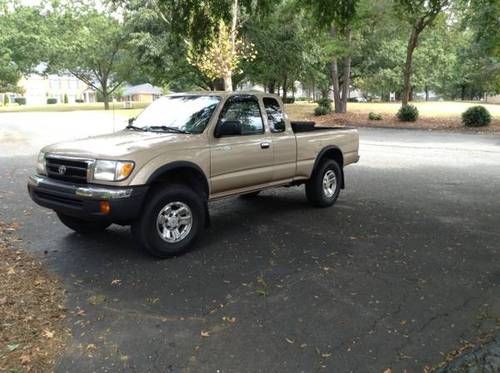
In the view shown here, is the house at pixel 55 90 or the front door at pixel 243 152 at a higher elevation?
the house at pixel 55 90

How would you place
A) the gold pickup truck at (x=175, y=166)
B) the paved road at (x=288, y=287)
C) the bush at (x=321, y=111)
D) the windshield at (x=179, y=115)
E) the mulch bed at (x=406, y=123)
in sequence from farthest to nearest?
the bush at (x=321, y=111)
the mulch bed at (x=406, y=123)
the windshield at (x=179, y=115)
the gold pickup truck at (x=175, y=166)
the paved road at (x=288, y=287)

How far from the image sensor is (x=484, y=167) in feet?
40.5

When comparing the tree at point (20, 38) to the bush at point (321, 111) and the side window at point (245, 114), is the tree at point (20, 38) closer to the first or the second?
the bush at point (321, 111)

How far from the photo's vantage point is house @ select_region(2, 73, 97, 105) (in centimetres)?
10806

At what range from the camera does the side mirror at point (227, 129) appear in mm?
6211

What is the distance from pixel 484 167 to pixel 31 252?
34.4 ft

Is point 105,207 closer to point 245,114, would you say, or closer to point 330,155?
point 245,114

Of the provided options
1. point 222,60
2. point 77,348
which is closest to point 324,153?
point 77,348

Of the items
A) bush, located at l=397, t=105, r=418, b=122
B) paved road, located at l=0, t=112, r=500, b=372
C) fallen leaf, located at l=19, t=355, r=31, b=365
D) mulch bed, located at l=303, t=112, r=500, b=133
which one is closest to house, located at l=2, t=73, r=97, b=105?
mulch bed, located at l=303, t=112, r=500, b=133

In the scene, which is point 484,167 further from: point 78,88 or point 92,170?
point 78,88

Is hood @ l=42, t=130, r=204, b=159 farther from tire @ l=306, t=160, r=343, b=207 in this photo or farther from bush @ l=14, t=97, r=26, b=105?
bush @ l=14, t=97, r=26, b=105

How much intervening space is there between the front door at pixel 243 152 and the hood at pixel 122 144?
16.1 inches

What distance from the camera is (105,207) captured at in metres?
5.12

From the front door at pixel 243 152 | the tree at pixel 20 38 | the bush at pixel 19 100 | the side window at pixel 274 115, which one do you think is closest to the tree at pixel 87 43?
the tree at pixel 20 38
